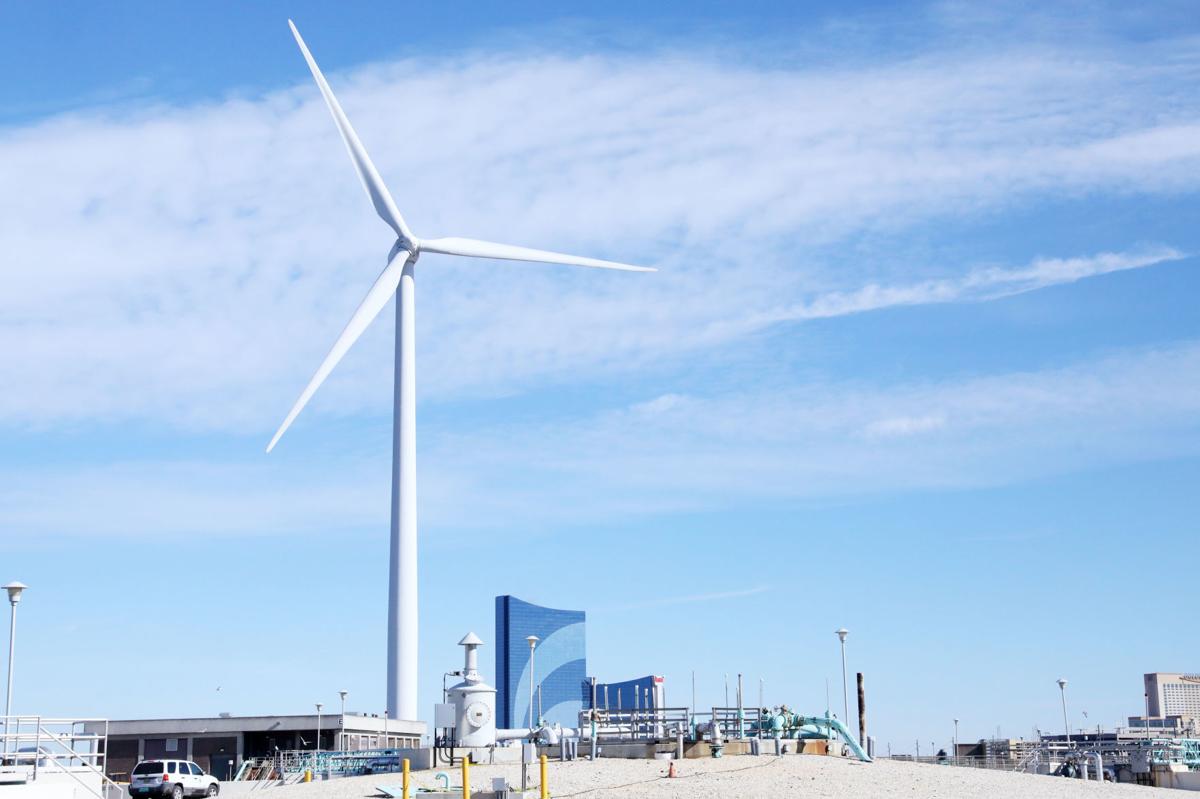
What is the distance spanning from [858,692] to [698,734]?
1184cm

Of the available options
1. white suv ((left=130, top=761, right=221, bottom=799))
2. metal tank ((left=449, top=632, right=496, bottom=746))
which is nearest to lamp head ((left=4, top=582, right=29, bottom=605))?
white suv ((left=130, top=761, right=221, bottom=799))

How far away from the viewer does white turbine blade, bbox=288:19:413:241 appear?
68750 mm

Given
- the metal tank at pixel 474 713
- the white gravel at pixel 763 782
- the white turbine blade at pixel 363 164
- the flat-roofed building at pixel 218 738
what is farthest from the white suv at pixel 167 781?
the white turbine blade at pixel 363 164

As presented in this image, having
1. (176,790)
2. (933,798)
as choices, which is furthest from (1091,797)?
(176,790)

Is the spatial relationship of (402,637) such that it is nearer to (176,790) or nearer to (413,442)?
(413,442)

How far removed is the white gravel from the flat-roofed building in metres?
20.4

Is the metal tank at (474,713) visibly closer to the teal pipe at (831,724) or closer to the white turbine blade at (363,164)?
the teal pipe at (831,724)

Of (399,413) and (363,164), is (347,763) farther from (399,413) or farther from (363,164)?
(363,164)

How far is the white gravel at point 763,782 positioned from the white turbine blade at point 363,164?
3426 centimetres

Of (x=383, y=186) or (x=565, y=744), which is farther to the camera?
(x=383, y=186)

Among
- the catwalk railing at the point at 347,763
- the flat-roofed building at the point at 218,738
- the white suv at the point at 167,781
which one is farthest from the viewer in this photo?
the flat-roofed building at the point at 218,738

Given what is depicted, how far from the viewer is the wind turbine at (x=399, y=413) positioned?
66625 mm

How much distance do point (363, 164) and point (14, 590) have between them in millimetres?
34281

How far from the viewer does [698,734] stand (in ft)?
158
